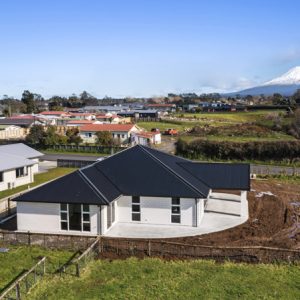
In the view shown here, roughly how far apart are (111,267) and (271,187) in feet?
66.2

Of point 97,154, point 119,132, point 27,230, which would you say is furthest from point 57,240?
point 119,132

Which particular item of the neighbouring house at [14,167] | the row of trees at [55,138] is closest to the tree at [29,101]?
the row of trees at [55,138]

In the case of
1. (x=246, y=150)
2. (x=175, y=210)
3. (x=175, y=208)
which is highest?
(x=246, y=150)

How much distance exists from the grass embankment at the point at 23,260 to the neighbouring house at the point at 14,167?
14.0 m

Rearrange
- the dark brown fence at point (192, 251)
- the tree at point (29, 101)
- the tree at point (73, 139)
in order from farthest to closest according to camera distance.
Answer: the tree at point (29, 101)
the tree at point (73, 139)
the dark brown fence at point (192, 251)

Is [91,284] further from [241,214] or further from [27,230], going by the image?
[241,214]

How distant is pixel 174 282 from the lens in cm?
1531

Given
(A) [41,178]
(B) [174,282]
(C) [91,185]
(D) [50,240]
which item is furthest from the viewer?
(A) [41,178]

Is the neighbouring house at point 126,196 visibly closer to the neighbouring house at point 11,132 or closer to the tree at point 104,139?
the tree at point 104,139

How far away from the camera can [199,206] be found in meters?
23.1

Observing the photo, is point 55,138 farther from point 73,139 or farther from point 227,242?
point 227,242

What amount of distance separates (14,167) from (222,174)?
17072 mm

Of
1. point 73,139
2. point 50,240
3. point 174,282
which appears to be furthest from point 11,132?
point 174,282

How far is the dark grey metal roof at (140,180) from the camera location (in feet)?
71.4
